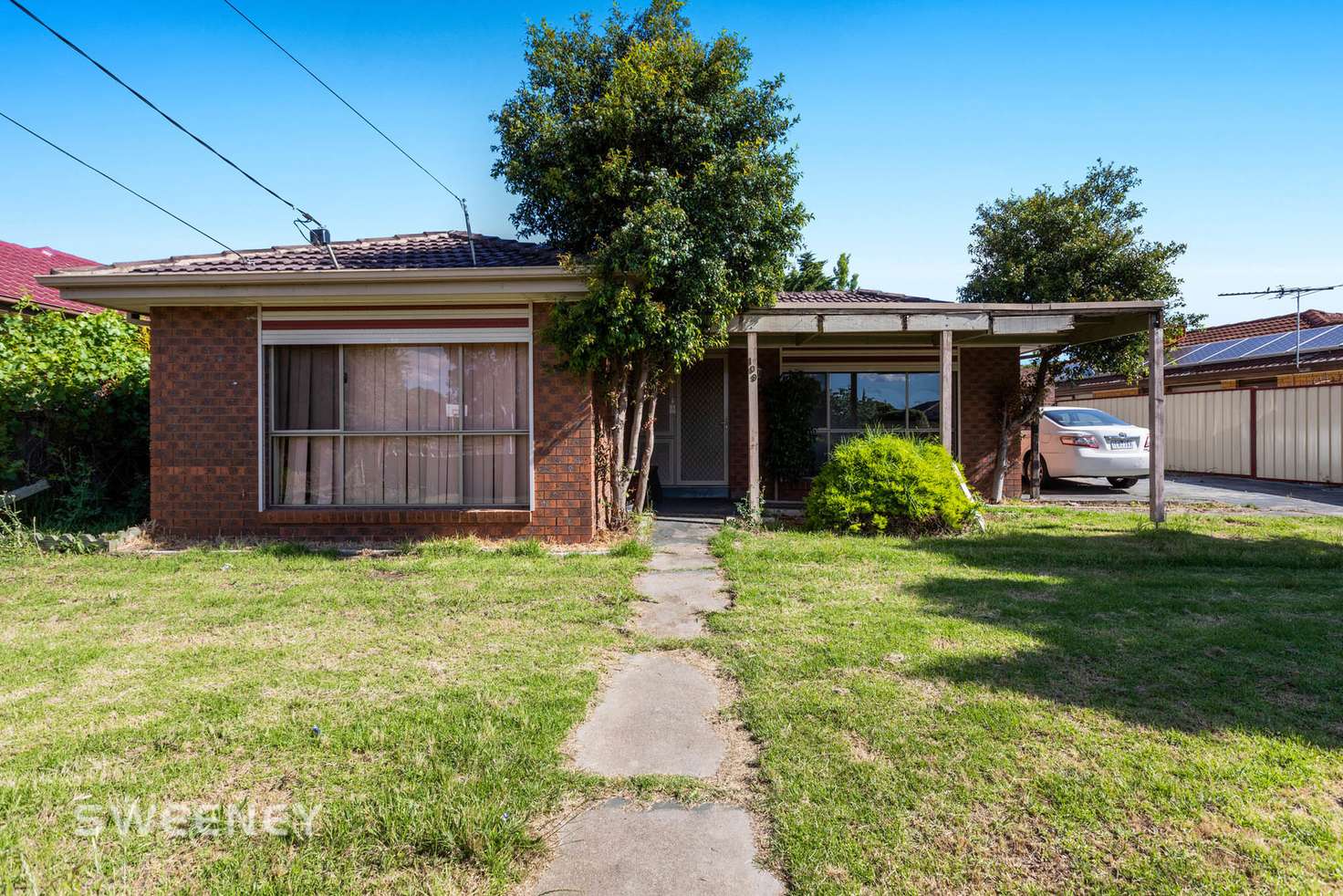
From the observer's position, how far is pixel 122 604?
5.79m

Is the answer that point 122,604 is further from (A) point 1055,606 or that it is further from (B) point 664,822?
(A) point 1055,606

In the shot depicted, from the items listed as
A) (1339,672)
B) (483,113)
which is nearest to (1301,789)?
(1339,672)

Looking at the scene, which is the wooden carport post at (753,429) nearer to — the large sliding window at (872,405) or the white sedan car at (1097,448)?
the large sliding window at (872,405)

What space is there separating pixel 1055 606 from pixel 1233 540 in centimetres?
443

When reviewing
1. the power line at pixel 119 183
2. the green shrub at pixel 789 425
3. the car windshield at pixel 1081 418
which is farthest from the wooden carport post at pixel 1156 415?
the power line at pixel 119 183

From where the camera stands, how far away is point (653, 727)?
3.62 m

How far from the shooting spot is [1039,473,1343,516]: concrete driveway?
12.0 meters

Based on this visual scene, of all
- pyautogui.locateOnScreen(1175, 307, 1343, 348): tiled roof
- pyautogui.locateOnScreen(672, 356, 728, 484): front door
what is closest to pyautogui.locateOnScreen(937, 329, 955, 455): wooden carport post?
pyautogui.locateOnScreen(672, 356, 728, 484): front door

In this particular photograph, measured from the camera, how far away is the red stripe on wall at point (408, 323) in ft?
27.9

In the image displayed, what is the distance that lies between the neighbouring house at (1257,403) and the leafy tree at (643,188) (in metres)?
10.5

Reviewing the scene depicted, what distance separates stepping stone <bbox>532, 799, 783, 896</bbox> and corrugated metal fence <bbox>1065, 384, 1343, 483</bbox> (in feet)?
57.4

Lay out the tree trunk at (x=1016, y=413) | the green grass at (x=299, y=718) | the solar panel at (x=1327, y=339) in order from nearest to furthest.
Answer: the green grass at (x=299, y=718) < the tree trunk at (x=1016, y=413) < the solar panel at (x=1327, y=339)

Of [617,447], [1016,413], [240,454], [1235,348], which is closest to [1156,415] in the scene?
[1016,413]

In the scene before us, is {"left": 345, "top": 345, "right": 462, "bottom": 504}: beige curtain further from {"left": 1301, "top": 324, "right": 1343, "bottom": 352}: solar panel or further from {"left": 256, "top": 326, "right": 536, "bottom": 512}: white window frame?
{"left": 1301, "top": 324, "right": 1343, "bottom": 352}: solar panel
